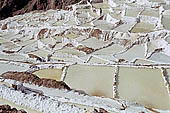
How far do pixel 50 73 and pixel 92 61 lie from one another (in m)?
3.47

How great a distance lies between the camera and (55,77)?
13641mm

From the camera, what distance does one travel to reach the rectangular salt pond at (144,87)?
443 inches

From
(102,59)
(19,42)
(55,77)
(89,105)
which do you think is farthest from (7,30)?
(89,105)

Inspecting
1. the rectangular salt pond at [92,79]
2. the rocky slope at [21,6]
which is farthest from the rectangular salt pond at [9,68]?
the rocky slope at [21,6]

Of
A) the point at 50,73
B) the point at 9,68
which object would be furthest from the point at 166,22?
the point at 9,68

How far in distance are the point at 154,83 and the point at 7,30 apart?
20.9 metres

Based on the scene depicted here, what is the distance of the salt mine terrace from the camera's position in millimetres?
9844

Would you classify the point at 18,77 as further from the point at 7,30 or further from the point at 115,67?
the point at 7,30

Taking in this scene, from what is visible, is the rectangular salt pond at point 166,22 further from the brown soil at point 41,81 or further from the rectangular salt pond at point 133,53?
the brown soil at point 41,81

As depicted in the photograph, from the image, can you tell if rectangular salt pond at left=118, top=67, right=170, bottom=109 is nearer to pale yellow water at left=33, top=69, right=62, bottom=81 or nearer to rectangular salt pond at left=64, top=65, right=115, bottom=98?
rectangular salt pond at left=64, top=65, right=115, bottom=98

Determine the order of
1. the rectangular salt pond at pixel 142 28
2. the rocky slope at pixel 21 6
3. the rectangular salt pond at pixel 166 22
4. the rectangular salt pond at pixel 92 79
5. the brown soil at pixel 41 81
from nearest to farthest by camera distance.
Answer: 1. the brown soil at pixel 41 81
2. the rectangular salt pond at pixel 92 79
3. the rectangular salt pond at pixel 166 22
4. the rectangular salt pond at pixel 142 28
5. the rocky slope at pixel 21 6

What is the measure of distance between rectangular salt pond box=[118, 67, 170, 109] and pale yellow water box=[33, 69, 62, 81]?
275 centimetres

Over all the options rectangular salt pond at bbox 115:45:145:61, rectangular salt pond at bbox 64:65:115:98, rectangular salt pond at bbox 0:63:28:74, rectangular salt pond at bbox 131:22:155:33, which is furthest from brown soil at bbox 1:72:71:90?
rectangular salt pond at bbox 131:22:155:33

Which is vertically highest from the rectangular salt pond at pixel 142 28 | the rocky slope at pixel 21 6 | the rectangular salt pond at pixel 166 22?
the rectangular salt pond at pixel 166 22
